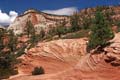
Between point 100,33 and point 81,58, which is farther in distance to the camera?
point 81,58

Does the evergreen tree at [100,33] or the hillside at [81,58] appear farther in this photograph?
the evergreen tree at [100,33]

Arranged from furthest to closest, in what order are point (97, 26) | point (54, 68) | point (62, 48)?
point (62, 48) → point (54, 68) → point (97, 26)

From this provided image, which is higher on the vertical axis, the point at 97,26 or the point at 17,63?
the point at 97,26

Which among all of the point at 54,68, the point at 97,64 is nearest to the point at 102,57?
the point at 97,64

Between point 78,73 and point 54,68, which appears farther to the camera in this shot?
Answer: point 54,68

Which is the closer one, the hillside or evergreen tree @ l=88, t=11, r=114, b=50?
the hillside

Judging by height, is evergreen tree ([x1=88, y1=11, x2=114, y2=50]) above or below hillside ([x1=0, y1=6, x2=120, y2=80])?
above

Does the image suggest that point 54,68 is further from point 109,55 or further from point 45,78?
point 109,55

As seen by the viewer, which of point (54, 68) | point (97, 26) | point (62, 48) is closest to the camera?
point (97, 26)

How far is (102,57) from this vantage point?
46.6m

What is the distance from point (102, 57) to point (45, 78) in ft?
29.8

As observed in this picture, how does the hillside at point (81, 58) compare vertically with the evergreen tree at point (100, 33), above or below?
below

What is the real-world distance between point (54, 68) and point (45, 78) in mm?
14854

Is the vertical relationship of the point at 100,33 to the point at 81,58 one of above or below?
above
